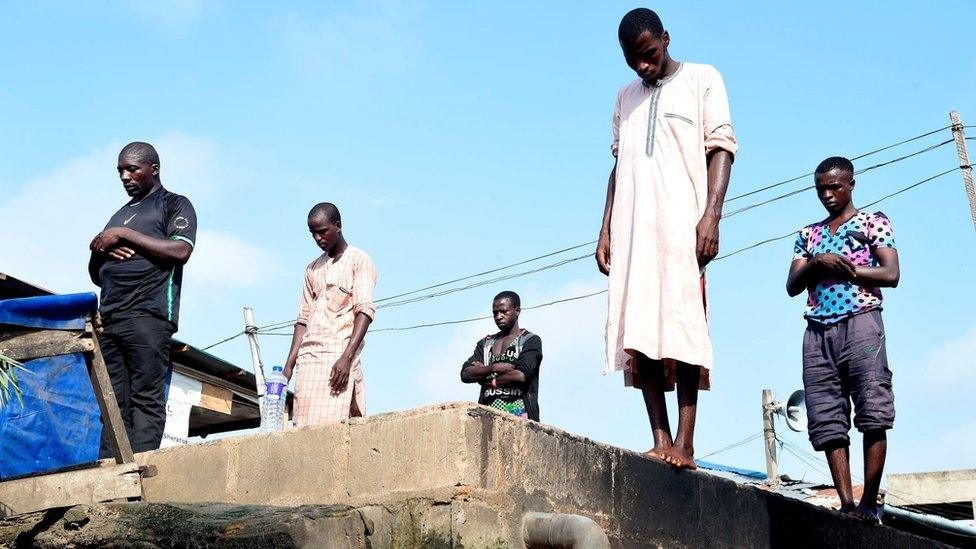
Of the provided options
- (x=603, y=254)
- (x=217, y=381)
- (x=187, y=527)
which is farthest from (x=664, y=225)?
(x=217, y=381)

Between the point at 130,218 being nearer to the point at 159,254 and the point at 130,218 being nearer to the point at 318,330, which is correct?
the point at 159,254

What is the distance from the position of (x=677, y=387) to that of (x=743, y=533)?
0.88m

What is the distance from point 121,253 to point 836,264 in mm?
3700

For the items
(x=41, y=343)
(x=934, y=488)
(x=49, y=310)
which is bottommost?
(x=41, y=343)

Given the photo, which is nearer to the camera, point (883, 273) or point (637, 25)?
point (637, 25)

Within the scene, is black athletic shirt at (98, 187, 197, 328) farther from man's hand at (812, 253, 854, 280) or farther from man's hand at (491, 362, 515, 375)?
Answer: man's hand at (812, 253, 854, 280)

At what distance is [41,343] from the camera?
4.79 m

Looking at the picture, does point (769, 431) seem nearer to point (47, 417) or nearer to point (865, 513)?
point (865, 513)

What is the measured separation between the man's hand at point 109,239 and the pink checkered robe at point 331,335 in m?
1.33

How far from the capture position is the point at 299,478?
4531mm

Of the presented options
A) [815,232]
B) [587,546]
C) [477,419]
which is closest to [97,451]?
[477,419]

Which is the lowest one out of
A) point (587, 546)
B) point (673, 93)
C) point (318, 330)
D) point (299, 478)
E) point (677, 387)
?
point (587, 546)

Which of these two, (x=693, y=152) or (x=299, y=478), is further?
(x=693, y=152)

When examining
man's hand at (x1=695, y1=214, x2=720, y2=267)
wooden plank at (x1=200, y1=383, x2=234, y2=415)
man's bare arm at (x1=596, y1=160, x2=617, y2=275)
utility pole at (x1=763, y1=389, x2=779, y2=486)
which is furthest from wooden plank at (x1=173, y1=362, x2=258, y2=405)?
utility pole at (x1=763, y1=389, x2=779, y2=486)
